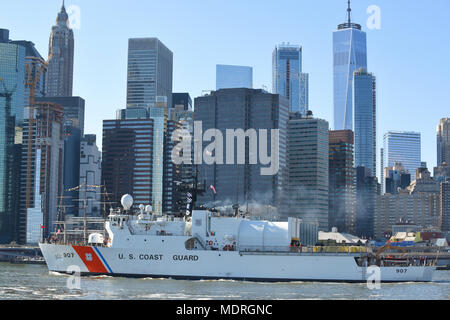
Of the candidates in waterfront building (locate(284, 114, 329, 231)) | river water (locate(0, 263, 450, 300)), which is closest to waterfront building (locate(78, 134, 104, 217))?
waterfront building (locate(284, 114, 329, 231))

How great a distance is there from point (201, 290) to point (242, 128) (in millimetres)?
110834

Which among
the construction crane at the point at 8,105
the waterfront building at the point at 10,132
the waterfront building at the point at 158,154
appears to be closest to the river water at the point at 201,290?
the waterfront building at the point at 10,132

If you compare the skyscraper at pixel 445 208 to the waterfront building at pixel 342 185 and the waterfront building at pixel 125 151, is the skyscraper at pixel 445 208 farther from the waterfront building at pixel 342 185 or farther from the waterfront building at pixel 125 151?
the waterfront building at pixel 125 151

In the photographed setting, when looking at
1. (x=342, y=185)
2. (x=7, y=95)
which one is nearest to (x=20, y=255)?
(x=7, y=95)

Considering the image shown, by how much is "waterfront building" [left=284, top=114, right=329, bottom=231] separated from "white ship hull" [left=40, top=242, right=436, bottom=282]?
113218 mm

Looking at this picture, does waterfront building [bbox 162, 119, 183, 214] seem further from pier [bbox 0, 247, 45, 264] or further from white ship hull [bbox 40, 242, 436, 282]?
white ship hull [bbox 40, 242, 436, 282]

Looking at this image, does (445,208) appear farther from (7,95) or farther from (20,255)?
(20,255)

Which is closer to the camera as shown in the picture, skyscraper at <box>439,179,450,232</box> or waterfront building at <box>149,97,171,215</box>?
waterfront building at <box>149,97,171,215</box>

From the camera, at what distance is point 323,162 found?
16012 cm

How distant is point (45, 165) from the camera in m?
151

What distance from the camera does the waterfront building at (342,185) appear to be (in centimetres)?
18262

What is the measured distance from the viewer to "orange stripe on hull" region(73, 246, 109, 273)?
44.0 m
